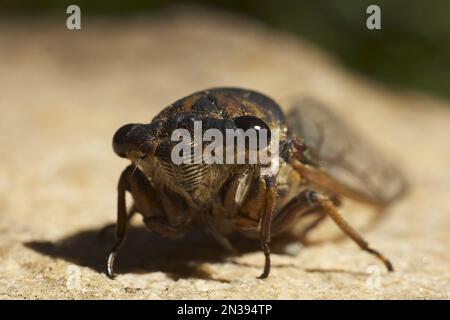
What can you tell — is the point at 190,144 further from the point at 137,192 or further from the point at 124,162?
the point at 124,162

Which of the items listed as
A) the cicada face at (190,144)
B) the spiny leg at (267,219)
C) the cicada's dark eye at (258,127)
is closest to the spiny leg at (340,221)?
the spiny leg at (267,219)

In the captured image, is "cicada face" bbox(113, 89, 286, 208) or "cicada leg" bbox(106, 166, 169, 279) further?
"cicada leg" bbox(106, 166, 169, 279)

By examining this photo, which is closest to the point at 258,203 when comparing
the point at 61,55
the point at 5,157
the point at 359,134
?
the point at 359,134

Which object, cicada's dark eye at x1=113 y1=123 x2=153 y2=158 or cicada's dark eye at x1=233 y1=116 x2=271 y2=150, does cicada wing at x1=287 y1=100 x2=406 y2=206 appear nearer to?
cicada's dark eye at x1=233 y1=116 x2=271 y2=150

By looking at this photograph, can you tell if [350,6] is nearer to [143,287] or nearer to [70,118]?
[70,118]

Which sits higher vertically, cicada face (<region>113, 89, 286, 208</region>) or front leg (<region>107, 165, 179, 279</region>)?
cicada face (<region>113, 89, 286, 208</region>)

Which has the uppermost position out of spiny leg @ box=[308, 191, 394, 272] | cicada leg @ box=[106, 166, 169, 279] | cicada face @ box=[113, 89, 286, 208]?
cicada face @ box=[113, 89, 286, 208]

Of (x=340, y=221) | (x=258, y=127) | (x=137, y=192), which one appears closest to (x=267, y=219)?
(x=258, y=127)

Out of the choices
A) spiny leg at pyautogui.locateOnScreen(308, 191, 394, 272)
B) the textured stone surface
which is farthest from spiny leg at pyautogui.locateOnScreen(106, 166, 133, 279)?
spiny leg at pyautogui.locateOnScreen(308, 191, 394, 272)

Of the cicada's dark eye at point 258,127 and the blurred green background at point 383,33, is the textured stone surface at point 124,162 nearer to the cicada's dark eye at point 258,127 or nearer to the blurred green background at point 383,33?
the blurred green background at point 383,33

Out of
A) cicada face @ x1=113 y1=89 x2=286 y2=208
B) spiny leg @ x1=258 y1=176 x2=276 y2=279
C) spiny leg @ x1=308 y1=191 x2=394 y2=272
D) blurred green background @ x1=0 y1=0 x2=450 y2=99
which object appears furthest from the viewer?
blurred green background @ x1=0 y1=0 x2=450 y2=99
